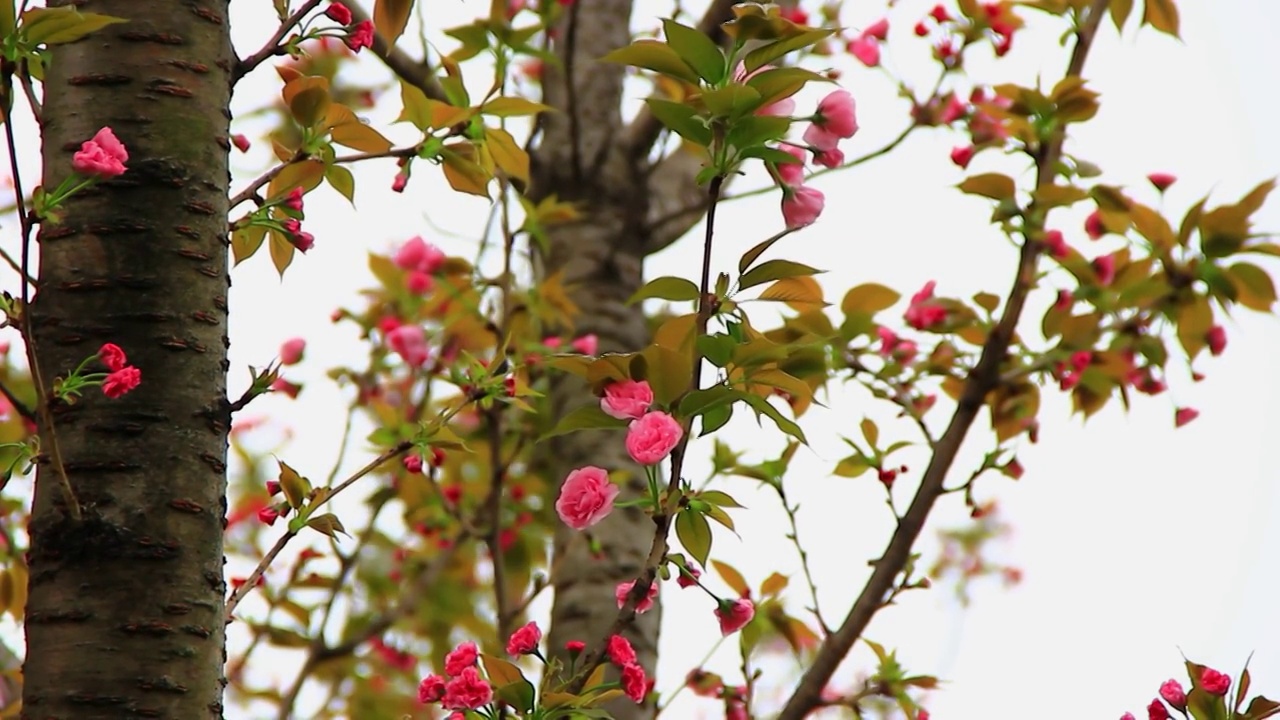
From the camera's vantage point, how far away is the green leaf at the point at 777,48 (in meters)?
0.93

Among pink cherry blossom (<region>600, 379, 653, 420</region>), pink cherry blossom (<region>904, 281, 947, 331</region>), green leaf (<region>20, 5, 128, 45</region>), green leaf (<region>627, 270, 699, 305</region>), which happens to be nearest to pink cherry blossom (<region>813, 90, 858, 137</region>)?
green leaf (<region>627, 270, 699, 305</region>)

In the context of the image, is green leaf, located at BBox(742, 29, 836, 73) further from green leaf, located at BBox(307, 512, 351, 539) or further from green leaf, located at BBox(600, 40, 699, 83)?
green leaf, located at BBox(307, 512, 351, 539)

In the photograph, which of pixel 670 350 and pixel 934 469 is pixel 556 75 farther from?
pixel 670 350

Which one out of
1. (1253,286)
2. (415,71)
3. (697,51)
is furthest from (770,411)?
(415,71)

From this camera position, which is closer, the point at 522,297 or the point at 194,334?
the point at 194,334

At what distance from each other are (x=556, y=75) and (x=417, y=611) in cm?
118

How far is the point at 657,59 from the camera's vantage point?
967 millimetres

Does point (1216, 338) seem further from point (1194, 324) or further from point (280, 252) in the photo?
point (280, 252)

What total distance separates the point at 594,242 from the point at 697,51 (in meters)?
1.52

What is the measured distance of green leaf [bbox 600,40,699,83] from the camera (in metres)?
0.96

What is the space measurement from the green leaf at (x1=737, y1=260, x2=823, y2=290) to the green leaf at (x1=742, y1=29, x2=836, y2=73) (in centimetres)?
15

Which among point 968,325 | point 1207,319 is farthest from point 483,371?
point 1207,319

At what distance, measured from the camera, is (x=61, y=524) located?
0.93 m

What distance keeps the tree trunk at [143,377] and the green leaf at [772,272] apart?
41cm
